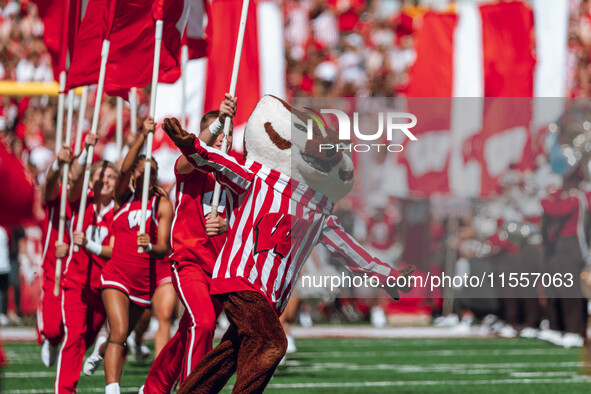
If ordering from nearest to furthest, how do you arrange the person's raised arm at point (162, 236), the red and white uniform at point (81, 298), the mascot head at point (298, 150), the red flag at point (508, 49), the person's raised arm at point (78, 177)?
the mascot head at point (298, 150)
the person's raised arm at point (162, 236)
the red and white uniform at point (81, 298)
the person's raised arm at point (78, 177)
the red flag at point (508, 49)

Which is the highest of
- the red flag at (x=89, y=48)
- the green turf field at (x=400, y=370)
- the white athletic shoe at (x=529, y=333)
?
the red flag at (x=89, y=48)

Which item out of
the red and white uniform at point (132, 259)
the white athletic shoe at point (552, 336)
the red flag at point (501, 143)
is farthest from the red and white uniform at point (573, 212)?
the red and white uniform at point (132, 259)

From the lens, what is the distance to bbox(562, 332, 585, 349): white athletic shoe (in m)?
14.6

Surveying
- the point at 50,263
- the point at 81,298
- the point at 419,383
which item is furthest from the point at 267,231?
the point at 419,383

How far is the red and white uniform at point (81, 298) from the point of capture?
796 centimetres

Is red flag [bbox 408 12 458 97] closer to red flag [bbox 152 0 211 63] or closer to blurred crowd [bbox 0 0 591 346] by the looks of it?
blurred crowd [bbox 0 0 591 346]

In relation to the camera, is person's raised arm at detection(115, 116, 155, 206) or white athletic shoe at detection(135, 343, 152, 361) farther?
white athletic shoe at detection(135, 343, 152, 361)

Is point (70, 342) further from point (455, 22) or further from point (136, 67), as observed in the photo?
point (455, 22)

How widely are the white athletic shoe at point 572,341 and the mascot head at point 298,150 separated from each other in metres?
8.88

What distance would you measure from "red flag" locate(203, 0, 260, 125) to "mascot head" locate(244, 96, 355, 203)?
30.2 ft

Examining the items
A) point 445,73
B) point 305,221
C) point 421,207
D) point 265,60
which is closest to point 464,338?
point 421,207

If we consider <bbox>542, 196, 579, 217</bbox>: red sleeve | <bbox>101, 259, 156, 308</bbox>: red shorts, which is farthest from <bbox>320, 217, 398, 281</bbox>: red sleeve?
<bbox>542, 196, 579, 217</bbox>: red sleeve

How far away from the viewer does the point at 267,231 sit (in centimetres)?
619

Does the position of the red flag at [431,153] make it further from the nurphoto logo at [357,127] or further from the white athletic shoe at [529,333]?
the nurphoto logo at [357,127]
